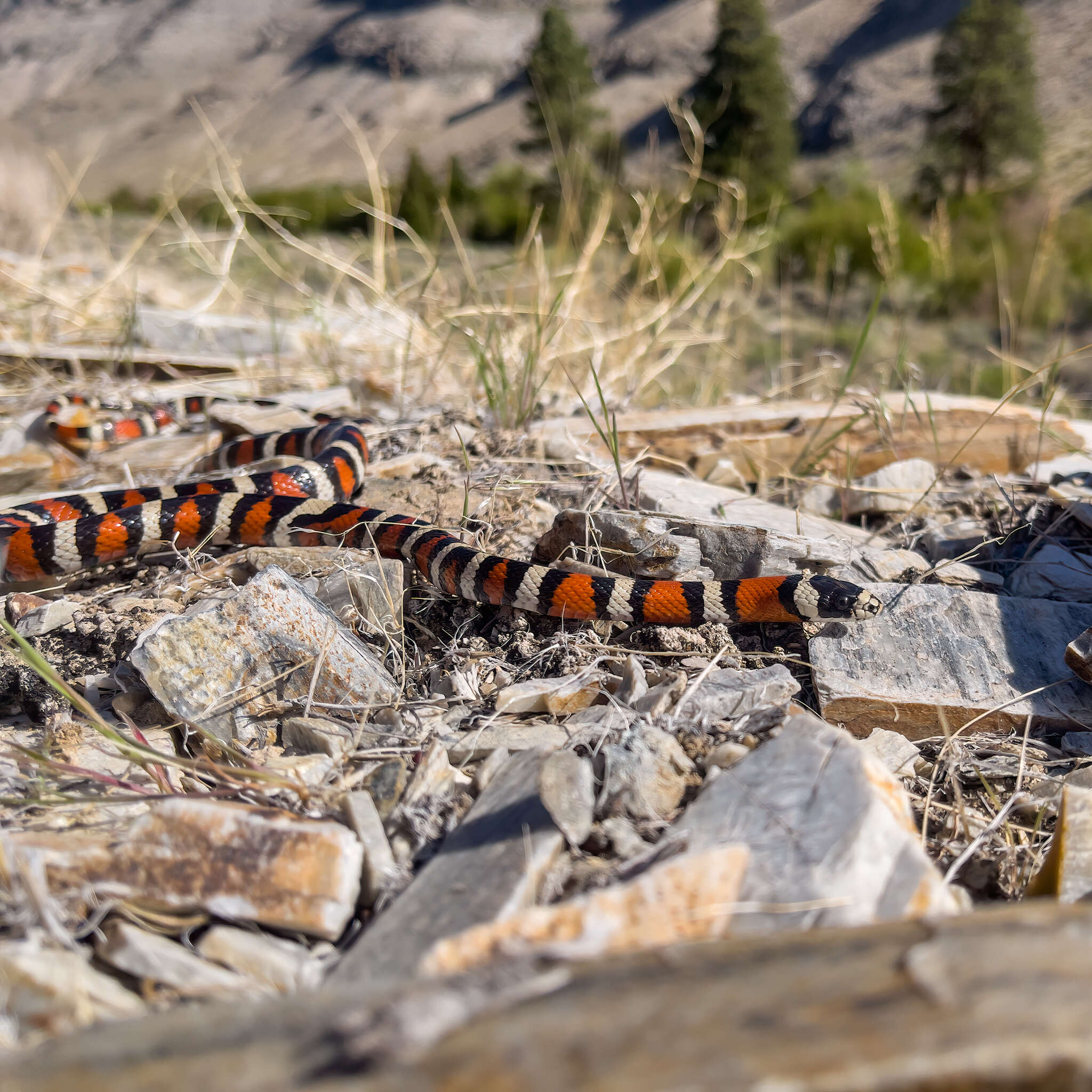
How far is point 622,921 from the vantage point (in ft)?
4.44

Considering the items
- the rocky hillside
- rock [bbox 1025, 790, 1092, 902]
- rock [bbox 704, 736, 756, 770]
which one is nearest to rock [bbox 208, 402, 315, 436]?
rock [bbox 704, 736, 756, 770]

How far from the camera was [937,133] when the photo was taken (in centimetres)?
2605

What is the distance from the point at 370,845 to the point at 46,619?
1.51m

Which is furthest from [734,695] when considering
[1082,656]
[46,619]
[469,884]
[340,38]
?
[340,38]

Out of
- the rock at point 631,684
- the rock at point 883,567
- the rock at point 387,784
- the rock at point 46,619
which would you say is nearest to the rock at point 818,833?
the rock at point 631,684

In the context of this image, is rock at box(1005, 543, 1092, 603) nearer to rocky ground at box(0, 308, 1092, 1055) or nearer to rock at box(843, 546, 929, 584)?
rocky ground at box(0, 308, 1092, 1055)

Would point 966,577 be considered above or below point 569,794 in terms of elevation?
below

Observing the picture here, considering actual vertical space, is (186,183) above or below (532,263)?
above

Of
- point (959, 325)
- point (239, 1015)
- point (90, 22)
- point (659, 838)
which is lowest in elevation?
point (959, 325)

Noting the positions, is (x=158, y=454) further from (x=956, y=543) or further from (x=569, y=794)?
(x=956, y=543)

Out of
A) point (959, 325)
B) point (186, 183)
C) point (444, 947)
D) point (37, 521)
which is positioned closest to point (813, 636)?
point (444, 947)

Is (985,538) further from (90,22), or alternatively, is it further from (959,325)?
(90,22)

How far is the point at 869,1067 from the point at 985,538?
8.49 ft

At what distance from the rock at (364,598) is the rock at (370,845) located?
825mm
